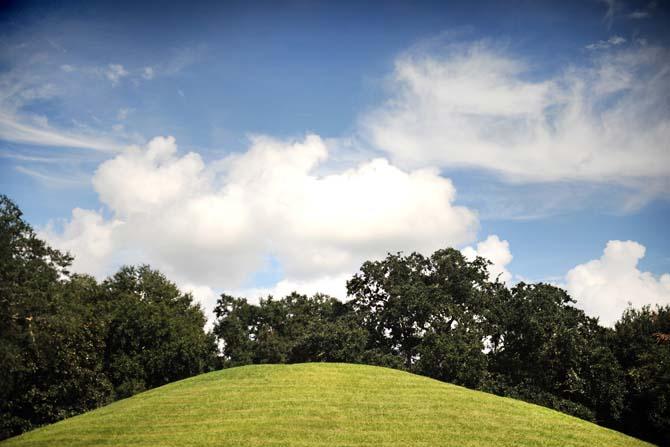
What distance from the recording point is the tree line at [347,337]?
3300 cm

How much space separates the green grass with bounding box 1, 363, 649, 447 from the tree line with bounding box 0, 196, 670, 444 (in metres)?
8.02

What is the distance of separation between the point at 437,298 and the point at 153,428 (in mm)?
33684

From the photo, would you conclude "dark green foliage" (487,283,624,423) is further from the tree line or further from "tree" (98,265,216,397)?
"tree" (98,265,216,397)

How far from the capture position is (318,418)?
26.2 m

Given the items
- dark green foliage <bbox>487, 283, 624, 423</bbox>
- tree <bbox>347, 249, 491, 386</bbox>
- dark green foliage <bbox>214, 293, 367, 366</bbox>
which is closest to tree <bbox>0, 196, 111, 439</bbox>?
dark green foliage <bbox>214, 293, 367, 366</bbox>

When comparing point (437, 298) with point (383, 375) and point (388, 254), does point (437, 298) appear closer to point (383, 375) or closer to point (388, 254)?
point (388, 254)

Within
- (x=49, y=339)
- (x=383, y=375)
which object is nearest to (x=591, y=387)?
(x=383, y=375)

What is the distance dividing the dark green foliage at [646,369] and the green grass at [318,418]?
44.5 feet

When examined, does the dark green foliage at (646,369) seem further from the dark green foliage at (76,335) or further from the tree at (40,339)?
the tree at (40,339)

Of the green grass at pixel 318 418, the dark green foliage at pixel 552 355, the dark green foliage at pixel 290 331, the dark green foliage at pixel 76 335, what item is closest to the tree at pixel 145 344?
the dark green foliage at pixel 76 335

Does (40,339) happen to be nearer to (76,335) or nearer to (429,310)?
(76,335)

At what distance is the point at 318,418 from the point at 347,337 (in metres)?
26.3

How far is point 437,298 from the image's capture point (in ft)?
172

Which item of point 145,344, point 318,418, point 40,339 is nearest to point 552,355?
point 318,418
